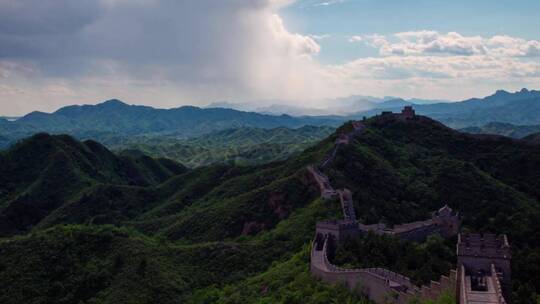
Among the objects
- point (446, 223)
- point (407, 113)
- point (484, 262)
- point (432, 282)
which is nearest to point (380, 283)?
point (432, 282)

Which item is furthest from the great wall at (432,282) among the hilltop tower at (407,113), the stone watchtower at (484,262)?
the hilltop tower at (407,113)

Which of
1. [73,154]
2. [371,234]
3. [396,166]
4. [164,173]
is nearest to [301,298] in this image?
[371,234]

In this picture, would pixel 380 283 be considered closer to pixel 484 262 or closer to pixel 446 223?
pixel 484 262

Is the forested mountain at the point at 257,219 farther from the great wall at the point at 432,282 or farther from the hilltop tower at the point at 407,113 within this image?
the hilltop tower at the point at 407,113

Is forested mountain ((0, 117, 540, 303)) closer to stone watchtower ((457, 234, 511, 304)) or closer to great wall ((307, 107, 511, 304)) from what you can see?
great wall ((307, 107, 511, 304))

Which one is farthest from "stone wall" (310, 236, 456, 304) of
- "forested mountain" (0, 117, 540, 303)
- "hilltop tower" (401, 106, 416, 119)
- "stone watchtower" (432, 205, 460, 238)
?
"hilltop tower" (401, 106, 416, 119)

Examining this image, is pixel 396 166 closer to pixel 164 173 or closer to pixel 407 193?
pixel 407 193
